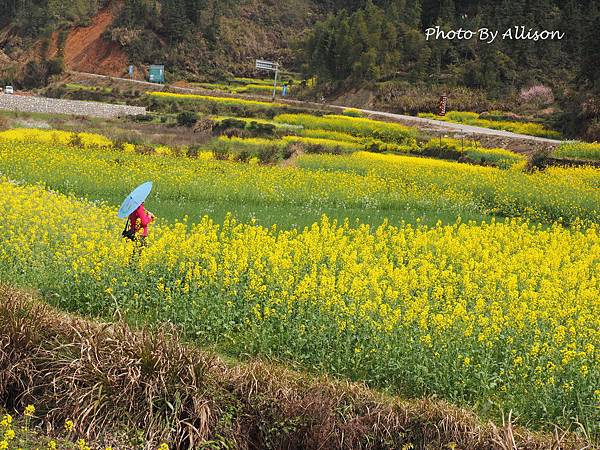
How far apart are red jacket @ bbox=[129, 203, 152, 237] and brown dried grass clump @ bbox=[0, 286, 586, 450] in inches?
108

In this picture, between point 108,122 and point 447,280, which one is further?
point 108,122

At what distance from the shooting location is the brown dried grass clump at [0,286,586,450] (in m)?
6.64

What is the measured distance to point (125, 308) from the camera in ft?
28.6

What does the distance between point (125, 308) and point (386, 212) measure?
31.6 ft

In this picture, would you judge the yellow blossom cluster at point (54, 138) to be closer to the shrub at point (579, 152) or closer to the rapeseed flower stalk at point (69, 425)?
the shrub at point (579, 152)

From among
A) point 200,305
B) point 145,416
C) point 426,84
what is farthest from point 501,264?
point 426,84

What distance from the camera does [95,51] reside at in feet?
248

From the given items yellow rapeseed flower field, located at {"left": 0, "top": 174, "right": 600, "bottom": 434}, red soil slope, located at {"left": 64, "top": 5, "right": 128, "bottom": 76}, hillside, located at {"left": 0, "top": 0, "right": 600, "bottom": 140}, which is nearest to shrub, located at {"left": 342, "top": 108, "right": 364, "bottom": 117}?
hillside, located at {"left": 0, "top": 0, "right": 600, "bottom": 140}

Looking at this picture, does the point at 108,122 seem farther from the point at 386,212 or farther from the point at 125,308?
the point at 125,308

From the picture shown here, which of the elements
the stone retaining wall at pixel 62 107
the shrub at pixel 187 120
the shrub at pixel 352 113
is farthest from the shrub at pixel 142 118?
the shrub at pixel 352 113

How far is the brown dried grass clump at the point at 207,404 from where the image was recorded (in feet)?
21.8

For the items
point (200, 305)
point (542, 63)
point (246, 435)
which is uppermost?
point (542, 63)

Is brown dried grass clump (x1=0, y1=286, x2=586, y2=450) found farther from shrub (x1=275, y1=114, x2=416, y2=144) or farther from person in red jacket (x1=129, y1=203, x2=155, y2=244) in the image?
shrub (x1=275, y1=114, x2=416, y2=144)

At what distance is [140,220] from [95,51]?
70.5 metres
